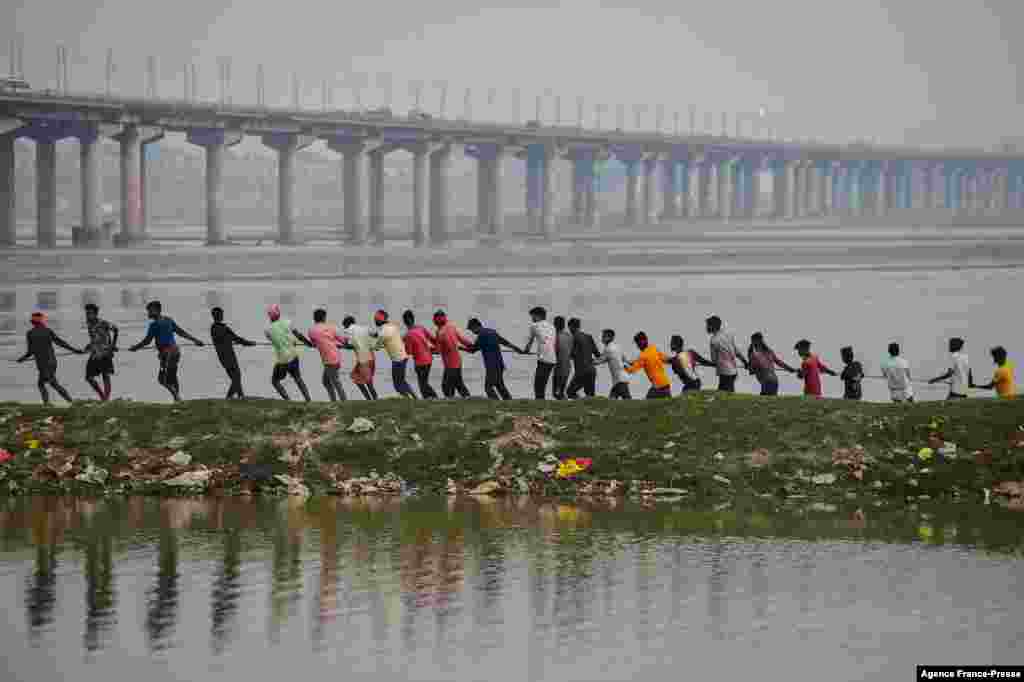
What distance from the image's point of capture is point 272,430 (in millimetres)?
23844

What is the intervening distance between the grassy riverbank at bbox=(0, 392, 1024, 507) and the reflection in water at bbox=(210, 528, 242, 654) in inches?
132

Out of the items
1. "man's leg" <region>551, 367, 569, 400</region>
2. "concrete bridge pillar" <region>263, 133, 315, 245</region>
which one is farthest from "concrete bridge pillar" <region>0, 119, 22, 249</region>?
"man's leg" <region>551, 367, 569, 400</region>

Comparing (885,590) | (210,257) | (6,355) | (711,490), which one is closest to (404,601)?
(885,590)

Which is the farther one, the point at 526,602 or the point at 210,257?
the point at 210,257

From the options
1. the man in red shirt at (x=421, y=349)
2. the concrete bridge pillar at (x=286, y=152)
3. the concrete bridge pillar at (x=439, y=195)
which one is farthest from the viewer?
the concrete bridge pillar at (x=439, y=195)

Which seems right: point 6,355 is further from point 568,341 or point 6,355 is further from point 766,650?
point 766,650

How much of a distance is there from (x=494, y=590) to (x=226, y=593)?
8.38ft

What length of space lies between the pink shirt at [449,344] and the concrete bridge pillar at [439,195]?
113 m

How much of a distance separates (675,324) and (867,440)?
93.1 feet

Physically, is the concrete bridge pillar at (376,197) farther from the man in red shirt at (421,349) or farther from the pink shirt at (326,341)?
the pink shirt at (326,341)

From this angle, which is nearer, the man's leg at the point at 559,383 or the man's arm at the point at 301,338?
the man's arm at the point at 301,338

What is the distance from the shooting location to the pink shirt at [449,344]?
86.7 feet

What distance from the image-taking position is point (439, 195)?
504ft

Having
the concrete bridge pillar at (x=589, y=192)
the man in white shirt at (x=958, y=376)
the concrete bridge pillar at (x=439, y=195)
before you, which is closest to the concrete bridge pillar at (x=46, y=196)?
the concrete bridge pillar at (x=439, y=195)
